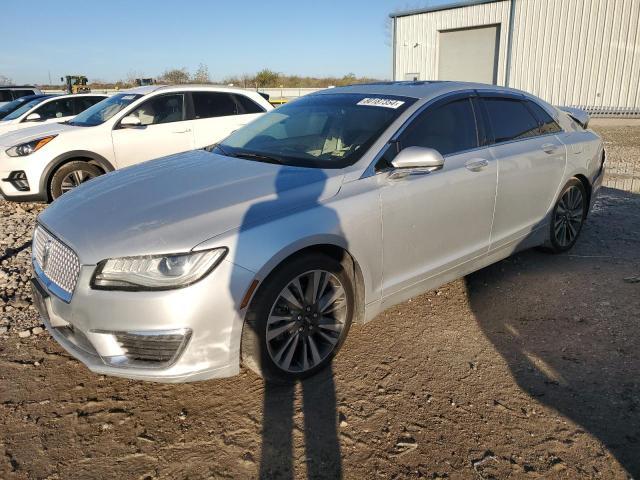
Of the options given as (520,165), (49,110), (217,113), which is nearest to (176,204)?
(520,165)

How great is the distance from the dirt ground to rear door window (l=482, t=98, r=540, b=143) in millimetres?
1393

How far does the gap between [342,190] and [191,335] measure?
3.95 feet

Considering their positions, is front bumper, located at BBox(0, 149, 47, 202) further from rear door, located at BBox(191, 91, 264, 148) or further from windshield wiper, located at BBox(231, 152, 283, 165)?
windshield wiper, located at BBox(231, 152, 283, 165)

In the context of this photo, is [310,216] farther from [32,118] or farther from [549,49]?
[549,49]

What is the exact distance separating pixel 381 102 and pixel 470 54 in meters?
22.5

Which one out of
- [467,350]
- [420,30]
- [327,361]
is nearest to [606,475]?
[467,350]

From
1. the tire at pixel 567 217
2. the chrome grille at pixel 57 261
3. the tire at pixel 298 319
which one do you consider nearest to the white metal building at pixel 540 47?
the tire at pixel 567 217

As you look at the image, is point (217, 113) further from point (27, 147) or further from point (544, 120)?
point (544, 120)

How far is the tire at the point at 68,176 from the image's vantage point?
6.82 metres

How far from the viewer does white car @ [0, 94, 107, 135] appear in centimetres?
1118

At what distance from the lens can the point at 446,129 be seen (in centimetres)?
373

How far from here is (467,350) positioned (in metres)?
3.36

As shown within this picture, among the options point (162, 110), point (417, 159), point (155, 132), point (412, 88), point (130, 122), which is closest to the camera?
point (417, 159)

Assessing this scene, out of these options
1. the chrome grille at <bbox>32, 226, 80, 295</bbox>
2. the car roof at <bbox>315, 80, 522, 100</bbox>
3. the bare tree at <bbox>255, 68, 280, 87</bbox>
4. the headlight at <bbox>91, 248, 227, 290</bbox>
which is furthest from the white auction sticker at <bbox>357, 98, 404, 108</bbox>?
the bare tree at <bbox>255, 68, 280, 87</bbox>
